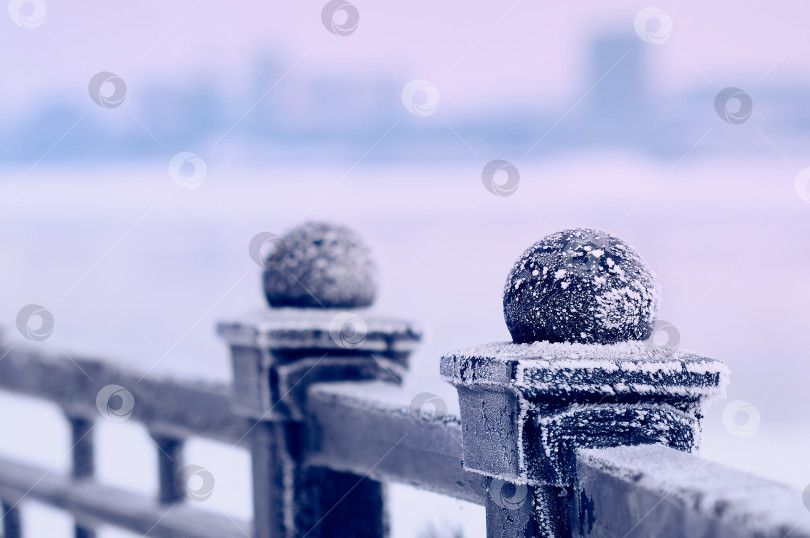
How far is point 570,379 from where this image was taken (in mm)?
1639

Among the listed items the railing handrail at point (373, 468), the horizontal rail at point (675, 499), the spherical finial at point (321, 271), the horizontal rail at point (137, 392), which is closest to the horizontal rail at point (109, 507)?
the railing handrail at point (373, 468)

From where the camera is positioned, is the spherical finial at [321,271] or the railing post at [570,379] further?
the spherical finial at [321,271]

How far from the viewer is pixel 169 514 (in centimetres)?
330

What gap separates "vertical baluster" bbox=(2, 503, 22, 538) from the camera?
14.2ft

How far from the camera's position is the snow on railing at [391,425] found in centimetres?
153

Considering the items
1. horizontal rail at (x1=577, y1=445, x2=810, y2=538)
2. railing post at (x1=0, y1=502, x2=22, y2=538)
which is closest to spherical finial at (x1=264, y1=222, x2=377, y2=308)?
horizontal rail at (x1=577, y1=445, x2=810, y2=538)

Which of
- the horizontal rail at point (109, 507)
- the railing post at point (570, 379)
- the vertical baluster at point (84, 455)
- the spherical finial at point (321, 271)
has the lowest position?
the horizontal rail at point (109, 507)

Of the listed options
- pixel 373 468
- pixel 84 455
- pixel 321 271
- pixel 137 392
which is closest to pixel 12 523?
pixel 84 455

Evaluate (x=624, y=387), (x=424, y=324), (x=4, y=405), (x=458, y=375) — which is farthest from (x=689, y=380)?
(x=4, y=405)

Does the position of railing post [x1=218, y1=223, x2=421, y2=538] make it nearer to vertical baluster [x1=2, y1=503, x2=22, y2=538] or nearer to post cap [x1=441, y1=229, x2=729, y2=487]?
post cap [x1=441, y1=229, x2=729, y2=487]

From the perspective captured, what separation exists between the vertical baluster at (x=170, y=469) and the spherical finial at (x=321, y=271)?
31.8 inches

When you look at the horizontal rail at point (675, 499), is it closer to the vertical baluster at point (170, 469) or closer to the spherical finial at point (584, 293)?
the spherical finial at point (584, 293)

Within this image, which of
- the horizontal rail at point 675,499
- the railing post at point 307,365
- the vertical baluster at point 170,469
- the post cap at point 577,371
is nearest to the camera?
the horizontal rail at point 675,499

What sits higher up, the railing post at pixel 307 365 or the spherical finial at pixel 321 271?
the spherical finial at pixel 321 271
